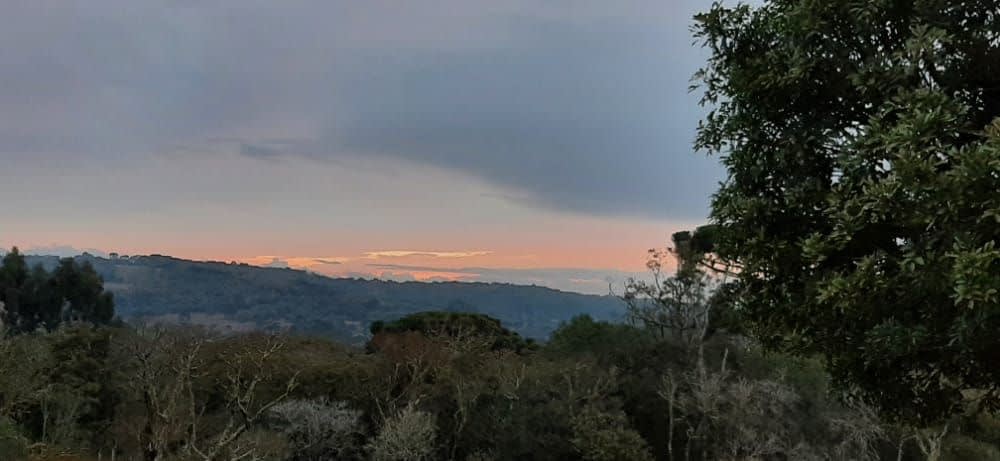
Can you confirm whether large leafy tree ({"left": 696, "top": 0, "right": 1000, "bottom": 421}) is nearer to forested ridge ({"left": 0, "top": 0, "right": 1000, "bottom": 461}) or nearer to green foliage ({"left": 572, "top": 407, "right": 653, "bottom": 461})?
forested ridge ({"left": 0, "top": 0, "right": 1000, "bottom": 461})

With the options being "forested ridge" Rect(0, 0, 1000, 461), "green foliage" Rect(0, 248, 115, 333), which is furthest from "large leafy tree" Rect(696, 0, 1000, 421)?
"green foliage" Rect(0, 248, 115, 333)

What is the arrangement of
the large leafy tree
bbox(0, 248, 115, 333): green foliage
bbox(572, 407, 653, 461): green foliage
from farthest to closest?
bbox(0, 248, 115, 333): green foliage, bbox(572, 407, 653, 461): green foliage, the large leafy tree

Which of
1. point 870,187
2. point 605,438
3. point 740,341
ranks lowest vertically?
point 605,438

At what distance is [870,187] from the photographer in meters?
4.71

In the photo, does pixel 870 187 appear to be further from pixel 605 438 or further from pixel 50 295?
pixel 50 295

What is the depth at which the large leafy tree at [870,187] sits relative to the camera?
14.4 ft

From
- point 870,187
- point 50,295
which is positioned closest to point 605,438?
point 870,187

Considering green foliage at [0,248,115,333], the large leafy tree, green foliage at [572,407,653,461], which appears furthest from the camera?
green foliage at [0,248,115,333]

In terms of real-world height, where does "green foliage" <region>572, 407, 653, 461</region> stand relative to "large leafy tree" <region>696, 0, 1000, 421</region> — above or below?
below

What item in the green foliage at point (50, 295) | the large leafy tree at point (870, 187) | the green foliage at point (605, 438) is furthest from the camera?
the green foliage at point (50, 295)

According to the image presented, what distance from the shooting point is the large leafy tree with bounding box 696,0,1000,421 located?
4383mm

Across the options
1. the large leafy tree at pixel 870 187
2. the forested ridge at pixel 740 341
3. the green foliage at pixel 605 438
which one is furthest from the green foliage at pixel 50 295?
the large leafy tree at pixel 870 187

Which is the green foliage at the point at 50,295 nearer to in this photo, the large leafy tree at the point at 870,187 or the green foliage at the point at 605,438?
the green foliage at the point at 605,438

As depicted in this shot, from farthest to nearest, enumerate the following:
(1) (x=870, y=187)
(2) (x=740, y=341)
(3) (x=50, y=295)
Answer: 1. (3) (x=50, y=295)
2. (2) (x=740, y=341)
3. (1) (x=870, y=187)
